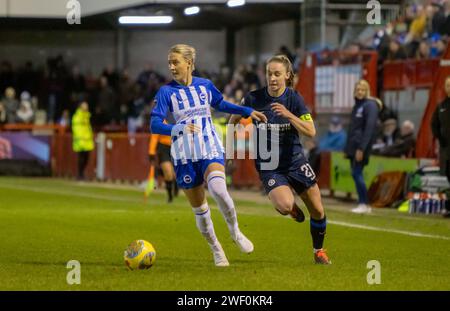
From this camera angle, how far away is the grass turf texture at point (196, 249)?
32.7ft

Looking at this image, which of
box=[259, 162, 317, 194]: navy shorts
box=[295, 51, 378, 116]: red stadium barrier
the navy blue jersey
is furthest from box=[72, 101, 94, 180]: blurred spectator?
box=[259, 162, 317, 194]: navy shorts

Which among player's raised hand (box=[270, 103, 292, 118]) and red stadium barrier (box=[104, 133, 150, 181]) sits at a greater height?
player's raised hand (box=[270, 103, 292, 118])

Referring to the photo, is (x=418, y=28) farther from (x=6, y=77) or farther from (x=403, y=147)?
(x=6, y=77)

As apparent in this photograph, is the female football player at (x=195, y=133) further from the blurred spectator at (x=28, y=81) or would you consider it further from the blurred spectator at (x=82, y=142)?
the blurred spectator at (x=28, y=81)

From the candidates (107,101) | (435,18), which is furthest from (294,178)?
(107,101)

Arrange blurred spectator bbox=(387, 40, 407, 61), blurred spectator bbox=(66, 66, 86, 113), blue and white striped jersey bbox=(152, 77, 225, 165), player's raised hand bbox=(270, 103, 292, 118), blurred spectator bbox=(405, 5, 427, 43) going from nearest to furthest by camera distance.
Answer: player's raised hand bbox=(270, 103, 292, 118) < blue and white striped jersey bbox=(152, 77, 225, 165) < blurred spectator bbox=(387, 40, 407, 61) < blurred spectator bbox=(405, 5, 427, 43) < blurred spectator bbox=(66, 66, 86, 113)

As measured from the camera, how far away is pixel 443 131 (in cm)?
1848

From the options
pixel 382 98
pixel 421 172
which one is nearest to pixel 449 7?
pixel 382 98

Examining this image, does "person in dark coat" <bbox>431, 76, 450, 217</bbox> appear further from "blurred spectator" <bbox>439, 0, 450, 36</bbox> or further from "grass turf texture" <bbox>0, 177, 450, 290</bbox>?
"blurred spectator" <bbox>439, 0, 450, 36</bbox>

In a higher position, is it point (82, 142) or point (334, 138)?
point (334, 138)

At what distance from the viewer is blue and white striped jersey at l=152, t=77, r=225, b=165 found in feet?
36.4

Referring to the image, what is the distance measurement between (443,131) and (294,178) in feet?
25.1

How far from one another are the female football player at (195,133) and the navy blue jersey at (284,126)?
0.45m
